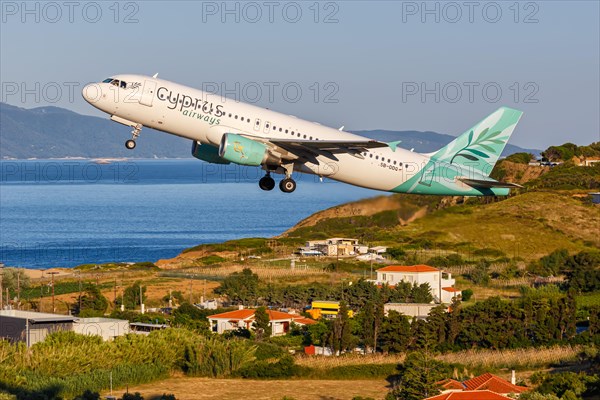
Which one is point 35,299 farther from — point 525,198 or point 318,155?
point 525,198

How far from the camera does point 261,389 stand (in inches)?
2810

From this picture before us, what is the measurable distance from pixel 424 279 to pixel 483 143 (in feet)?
144

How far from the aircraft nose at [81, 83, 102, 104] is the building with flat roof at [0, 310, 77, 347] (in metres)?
28.9

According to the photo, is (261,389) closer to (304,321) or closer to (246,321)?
(246,321)

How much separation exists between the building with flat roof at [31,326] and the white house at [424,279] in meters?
36.2

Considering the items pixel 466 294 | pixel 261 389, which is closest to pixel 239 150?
pixel 261 389

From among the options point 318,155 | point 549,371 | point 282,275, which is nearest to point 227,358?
point 549,371

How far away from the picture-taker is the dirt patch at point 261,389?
68188mm

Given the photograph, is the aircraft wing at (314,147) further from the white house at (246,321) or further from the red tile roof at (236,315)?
the red tile roof at (236,315)

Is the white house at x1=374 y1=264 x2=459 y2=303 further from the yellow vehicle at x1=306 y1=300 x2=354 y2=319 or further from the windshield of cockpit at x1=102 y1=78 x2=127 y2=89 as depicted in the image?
the windshield of cockpit at x1=102 y1=78 x2=127 y2=89

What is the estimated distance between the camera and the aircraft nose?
163 feet

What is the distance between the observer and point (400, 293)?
314 feet

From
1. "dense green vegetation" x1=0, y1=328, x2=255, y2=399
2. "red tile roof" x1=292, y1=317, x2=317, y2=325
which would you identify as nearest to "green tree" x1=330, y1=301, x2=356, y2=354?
"dense green vegetation" x1=0, y1=328, x2=255, y2=399

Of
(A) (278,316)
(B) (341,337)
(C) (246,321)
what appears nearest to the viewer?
(B) (341,337)
